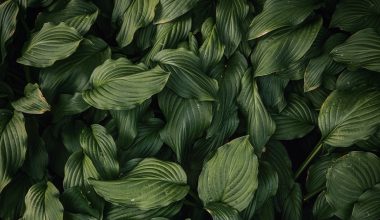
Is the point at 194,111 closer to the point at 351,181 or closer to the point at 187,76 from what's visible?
the point at 187,76

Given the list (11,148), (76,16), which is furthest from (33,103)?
(76,16)

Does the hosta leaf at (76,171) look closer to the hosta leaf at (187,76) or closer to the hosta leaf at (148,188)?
the hosta leaf at (148,188)

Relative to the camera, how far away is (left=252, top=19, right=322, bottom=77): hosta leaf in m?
1.73

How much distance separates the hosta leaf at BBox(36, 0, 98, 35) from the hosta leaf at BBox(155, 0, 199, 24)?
252 mm

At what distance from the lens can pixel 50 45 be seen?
5.95 feet

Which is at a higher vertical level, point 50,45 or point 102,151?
point 50,45

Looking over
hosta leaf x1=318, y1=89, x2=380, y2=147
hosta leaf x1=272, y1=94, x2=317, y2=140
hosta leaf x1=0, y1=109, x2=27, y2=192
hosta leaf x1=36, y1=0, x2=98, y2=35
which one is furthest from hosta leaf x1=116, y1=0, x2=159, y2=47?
hosta leaf x1=318, y1=89, x2=380, y2=147

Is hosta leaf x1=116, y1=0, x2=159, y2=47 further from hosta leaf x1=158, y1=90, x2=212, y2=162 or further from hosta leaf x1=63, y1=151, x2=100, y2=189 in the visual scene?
hosta leaf x1=63, y1=151, x2=100, y2=189

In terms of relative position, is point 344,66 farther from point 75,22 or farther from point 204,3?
point 75,22

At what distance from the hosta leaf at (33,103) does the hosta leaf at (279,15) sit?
Result: 29.2 inches

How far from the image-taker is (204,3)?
6.17 feet

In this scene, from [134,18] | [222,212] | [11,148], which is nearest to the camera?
[222,212]

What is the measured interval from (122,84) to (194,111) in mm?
260

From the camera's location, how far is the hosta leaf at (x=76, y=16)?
1.88 m
